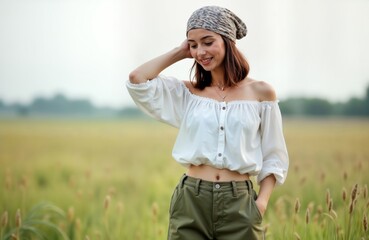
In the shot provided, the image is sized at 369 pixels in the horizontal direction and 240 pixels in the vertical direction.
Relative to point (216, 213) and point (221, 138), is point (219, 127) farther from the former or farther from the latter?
point (216, 213)

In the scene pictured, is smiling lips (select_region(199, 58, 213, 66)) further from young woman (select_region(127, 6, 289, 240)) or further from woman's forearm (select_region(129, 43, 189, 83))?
woman's forearm (select_region(129, 43, 189, 83))

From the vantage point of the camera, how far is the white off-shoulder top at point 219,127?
2.17 metres

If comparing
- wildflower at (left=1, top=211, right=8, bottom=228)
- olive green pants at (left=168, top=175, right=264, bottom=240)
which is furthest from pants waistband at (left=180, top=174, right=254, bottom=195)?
wildflower at (left=1, top=211, right=8, bottom=228)

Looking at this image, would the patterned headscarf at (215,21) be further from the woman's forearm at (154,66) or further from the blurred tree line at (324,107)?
the blurred tree line at (324,107)

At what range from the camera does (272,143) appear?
2283 mm

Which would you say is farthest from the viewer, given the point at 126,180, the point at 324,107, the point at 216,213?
the point at 324,107

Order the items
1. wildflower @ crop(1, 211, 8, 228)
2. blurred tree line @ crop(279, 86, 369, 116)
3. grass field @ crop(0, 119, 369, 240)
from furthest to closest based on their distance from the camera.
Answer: blurred tree line @ crop(279, 86, 369, 116) < grass field @ crop(0, 119, 369, 240) < wildflower @ crop(1, 211, 8, 228)

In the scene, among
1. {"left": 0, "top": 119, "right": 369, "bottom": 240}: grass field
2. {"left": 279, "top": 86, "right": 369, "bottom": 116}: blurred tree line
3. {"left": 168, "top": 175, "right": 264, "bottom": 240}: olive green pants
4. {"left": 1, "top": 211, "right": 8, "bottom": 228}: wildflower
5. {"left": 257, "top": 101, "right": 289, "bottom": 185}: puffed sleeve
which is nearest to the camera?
{"left": 168, "top": 175, "right": 264, "bottom": 240}: olive green pants

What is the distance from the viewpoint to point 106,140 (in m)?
5.11

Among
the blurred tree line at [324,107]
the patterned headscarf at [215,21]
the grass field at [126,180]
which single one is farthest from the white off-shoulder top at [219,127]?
Result: the blurred tree line at [324,107]

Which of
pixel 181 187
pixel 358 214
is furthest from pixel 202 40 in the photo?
pixel 358 214

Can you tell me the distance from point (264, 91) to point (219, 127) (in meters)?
0.25

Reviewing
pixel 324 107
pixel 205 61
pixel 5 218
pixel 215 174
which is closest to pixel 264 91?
pixel 205 61

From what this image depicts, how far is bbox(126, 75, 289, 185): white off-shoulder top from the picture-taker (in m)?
2.17
